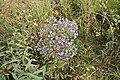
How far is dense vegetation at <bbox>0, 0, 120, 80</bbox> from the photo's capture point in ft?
7.27

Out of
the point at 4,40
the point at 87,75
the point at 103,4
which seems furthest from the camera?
the point at 103,4

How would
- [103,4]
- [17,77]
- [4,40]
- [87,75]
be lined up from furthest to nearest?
[103,4] < [87,75] < [4,40] < [17,77]

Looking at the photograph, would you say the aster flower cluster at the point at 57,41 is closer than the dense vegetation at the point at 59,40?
No

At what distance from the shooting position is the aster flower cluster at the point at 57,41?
2.34m

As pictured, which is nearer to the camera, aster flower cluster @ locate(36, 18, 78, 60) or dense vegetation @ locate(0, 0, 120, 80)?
dense vegetation @ locate(0, 0, 120, 80)

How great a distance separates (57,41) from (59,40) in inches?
0.7

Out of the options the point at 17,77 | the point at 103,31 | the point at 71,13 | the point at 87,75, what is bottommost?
the point at 87,75

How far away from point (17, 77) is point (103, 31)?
1043 millimetres

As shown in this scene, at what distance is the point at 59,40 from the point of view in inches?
92.2

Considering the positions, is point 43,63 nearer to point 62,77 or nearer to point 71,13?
point 62,77

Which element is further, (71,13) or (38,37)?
(71,13)

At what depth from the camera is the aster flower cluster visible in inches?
92.2

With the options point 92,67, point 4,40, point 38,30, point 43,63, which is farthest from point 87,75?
point 4,40

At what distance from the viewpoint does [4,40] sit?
2297 millimetres
